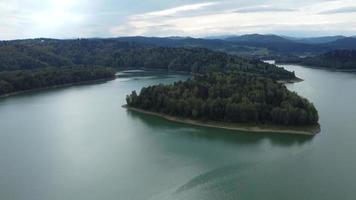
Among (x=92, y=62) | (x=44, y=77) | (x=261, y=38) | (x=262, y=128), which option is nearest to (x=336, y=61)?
(x=92, y=62)

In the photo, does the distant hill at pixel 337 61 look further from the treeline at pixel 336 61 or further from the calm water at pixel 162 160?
the calm water at pixel 162 160

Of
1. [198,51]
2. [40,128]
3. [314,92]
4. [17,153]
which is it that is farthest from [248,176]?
[198,51]

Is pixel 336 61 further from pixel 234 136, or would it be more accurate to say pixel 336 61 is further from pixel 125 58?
pixel 234 136

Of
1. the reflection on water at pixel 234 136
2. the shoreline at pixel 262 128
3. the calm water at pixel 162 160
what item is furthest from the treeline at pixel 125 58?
the calm water at pixel 162 160

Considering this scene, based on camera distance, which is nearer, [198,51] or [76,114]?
[76,114]

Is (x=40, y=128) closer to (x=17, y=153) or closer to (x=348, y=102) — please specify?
(x=17, y=153)

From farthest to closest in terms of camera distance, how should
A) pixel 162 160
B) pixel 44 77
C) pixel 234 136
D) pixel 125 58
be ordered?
pixel 125 58, pixel 44 77, pixel 234 136, pixel 162 160
